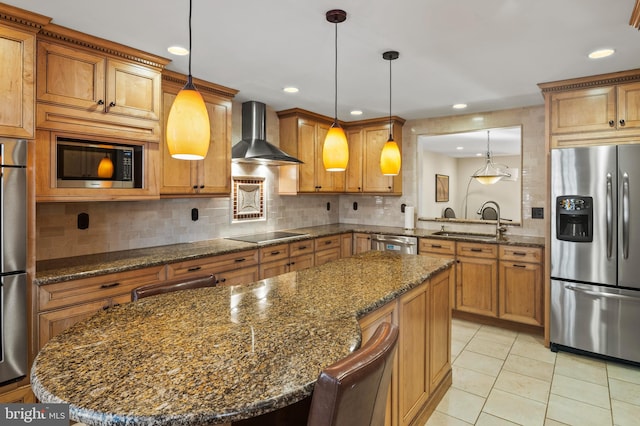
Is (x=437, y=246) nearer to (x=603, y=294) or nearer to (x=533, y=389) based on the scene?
(x=603, y=294)

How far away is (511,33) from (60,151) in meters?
3.03

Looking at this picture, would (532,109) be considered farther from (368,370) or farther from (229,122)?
(368,370)

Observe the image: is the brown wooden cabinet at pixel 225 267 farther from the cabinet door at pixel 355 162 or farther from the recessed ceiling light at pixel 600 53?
the recessed ceiling light at pixel 600 53

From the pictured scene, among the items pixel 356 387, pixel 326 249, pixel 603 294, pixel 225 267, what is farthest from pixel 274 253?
pixel 603 294

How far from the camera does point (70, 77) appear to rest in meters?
2.36

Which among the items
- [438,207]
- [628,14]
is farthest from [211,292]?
[438,207]

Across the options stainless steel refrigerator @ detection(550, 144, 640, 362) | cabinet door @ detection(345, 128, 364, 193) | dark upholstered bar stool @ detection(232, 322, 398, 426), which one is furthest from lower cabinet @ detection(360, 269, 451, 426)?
cabinet door @ detection(345, 128, 364, 193)

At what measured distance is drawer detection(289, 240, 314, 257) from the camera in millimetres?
3875

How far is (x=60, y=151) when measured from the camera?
2365 mm

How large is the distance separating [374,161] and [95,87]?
336 cm

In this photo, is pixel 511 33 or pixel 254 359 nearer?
pixel 254 359

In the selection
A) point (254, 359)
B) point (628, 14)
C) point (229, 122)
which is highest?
point (628, 14)

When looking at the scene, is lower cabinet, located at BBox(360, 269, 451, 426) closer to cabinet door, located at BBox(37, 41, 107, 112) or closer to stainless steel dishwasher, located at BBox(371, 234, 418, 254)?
stainless steel dishwasher, located at BBox(371, 234, 418, 254)

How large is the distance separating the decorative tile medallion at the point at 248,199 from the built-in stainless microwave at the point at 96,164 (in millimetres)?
1408
